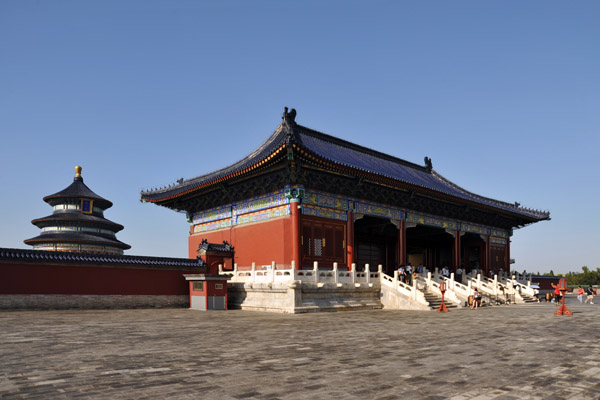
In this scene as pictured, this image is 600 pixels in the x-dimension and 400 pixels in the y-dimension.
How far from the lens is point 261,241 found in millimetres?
23156

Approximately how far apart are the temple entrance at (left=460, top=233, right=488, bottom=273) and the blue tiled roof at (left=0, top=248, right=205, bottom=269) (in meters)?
20.2

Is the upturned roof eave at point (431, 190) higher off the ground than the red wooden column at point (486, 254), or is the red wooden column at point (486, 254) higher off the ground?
the upturned roof eave at point (431, 190)

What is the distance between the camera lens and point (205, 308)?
66.4 feet

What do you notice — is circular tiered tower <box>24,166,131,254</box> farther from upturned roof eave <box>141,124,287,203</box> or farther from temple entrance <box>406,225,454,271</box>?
temple entrance <box>406,225,454,271</box>

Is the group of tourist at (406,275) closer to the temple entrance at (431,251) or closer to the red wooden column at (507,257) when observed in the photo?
the temple entrance at (431,251)

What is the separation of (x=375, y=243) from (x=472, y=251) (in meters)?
9.02

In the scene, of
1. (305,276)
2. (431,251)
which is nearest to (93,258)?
(305,276)

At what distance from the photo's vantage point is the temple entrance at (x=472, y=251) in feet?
112

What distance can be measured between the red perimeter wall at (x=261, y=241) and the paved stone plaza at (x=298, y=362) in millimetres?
9588

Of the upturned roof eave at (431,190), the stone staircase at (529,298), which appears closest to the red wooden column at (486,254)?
the upturned roof eave at (431,190)

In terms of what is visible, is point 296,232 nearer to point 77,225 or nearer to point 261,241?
point 261,241

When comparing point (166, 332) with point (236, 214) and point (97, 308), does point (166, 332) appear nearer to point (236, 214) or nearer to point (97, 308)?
point (97, 308)

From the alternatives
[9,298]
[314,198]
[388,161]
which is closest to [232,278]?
[314,198]

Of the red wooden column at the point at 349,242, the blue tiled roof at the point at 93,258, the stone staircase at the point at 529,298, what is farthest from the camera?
the stone staircase at the point at 529,298
